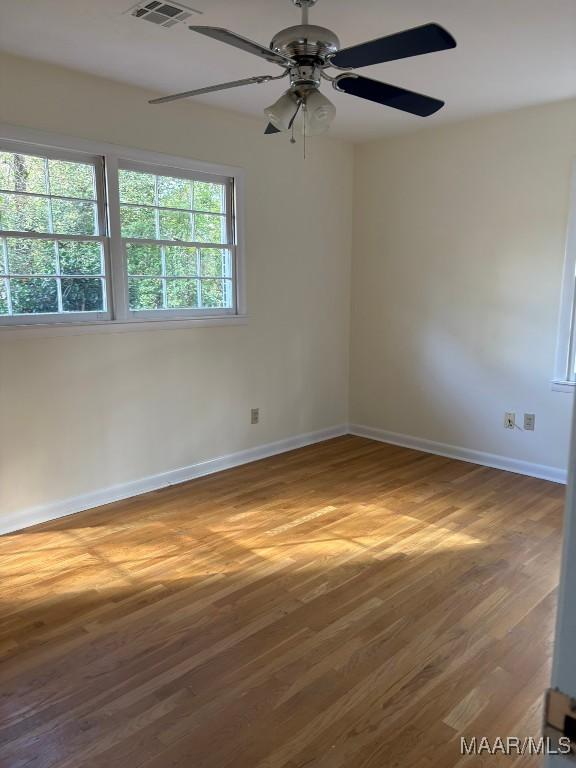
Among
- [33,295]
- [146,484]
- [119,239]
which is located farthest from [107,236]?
[146,484]

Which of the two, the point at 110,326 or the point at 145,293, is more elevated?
the point at 145,293

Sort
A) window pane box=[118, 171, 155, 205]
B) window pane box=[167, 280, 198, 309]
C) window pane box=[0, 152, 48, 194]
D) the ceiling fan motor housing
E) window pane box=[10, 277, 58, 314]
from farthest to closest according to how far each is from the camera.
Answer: window pane box=[167, 280, 198, 309] → window pane box=[118, 171, 155, 205] → window pane box=[10, 277, 58, 314] → window pane box=[0, 152, 48, 194] → the ceiling fan motor housing

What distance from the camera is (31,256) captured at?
10.6 feet

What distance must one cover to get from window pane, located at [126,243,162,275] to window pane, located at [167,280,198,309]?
152mm

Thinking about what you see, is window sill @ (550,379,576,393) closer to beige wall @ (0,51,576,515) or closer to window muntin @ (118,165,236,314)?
beige wall @ (0,51,576,515)

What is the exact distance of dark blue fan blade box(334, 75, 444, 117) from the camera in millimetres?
2242

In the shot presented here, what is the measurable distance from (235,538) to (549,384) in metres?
2.52

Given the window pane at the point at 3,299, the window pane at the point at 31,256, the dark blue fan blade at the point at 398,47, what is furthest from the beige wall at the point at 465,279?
the window pane at the point at 3,299

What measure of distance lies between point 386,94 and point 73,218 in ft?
6.56

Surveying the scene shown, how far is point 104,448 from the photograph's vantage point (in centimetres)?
365

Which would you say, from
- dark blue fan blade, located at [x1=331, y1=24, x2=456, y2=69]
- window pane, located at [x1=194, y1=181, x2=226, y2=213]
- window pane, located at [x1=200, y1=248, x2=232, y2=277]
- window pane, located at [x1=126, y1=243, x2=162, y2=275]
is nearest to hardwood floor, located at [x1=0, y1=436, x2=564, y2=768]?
window pane, located at [x1=126, y1=243, x2=162, y2=275]

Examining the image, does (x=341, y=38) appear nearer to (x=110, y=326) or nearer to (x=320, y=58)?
(x=320, y=58)

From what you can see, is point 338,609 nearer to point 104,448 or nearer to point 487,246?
point 104,448

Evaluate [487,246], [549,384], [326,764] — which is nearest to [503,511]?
[549,384]
